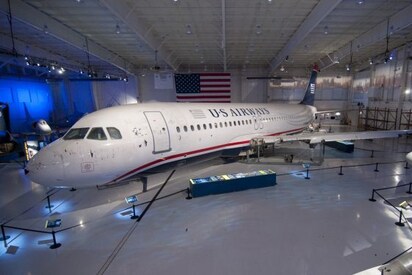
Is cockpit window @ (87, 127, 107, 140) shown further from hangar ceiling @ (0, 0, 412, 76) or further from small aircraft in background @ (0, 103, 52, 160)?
small aircraft in background @ (0, 103, 52, 160)

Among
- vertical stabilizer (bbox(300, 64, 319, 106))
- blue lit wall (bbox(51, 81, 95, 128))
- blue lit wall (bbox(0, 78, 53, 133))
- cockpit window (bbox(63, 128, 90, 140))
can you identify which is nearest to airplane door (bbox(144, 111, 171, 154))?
cockpit window (bbox(63, 128, 90, 140))

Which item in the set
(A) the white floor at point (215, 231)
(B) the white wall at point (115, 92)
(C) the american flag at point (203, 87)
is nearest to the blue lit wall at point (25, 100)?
(B) the white wall at point (115, 92)

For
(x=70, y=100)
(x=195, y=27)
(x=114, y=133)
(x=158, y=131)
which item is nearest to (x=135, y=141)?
(x=114, y=133)

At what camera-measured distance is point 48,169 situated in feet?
22.5

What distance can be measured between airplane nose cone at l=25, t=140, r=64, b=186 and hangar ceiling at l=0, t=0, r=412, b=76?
21.8 ft

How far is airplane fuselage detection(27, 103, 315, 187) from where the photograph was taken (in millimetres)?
7082

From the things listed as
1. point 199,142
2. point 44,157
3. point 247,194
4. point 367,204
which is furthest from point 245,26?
point 44,157

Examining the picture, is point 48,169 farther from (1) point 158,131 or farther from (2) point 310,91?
(2) point 310,91

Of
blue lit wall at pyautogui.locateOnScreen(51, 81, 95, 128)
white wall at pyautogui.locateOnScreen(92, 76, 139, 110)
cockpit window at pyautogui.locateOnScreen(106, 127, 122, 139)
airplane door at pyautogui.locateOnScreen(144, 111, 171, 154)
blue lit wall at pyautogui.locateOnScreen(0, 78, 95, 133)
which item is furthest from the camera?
white wall at pyautogui.locateOnScreen(92, 76, 139, 110)

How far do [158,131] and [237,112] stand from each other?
666 centimetres

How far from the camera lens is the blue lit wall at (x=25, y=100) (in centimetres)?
2204

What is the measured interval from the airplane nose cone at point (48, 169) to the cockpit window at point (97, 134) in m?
1.14

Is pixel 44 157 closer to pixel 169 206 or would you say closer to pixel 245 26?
pixel 169 206

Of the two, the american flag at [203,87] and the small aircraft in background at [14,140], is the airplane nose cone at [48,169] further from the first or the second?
the american flag at [203,87]
